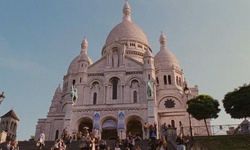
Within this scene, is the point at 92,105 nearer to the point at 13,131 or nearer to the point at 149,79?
the point at 149,79

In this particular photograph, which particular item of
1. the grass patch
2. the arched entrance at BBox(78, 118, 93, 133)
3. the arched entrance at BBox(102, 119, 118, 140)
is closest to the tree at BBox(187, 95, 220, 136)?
the grass patch

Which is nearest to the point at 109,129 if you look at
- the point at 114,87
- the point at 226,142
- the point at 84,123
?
the point at 84,123

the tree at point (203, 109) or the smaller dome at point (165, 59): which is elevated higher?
the smaller dome at point (165, 59)

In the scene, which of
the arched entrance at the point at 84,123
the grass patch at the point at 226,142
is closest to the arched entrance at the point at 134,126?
the arched entrance at the point at 84,123

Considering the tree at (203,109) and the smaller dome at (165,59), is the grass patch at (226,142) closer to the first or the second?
the tree at (203,109)

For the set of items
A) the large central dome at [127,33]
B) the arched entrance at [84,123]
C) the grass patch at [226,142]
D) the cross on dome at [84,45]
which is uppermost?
the large central dome at [127,33]

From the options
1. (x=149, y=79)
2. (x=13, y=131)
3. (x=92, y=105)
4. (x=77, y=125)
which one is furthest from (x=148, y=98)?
(x=13, y=131)

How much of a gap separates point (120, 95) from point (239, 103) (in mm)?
16938

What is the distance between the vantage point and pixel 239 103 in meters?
36.2

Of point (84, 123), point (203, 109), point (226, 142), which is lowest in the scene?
point (226, 142)

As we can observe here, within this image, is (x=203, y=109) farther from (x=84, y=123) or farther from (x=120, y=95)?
(x=84, y=123)

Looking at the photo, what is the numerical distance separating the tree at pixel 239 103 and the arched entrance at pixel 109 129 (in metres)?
16.2

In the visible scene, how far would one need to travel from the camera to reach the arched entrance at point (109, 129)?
3757 cm

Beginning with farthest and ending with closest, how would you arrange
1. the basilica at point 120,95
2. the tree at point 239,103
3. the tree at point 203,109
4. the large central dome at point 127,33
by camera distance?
the large central dome at point 127,33
the tree at point 203,109
the basilica at point 120,95
the tree at point 239,103
